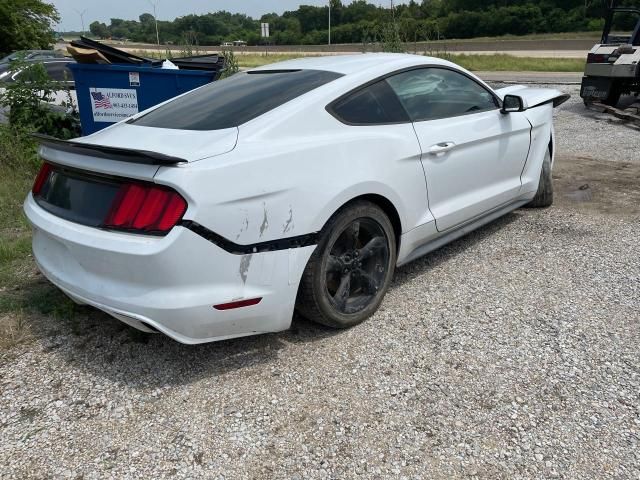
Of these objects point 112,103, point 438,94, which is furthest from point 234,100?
point 112,103

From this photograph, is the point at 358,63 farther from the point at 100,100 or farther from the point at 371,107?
the point at 100,100

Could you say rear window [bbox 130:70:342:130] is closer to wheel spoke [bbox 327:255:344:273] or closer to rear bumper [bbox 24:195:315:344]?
rear bumper [bbox 24:195:315:344]

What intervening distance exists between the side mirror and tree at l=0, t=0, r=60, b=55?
19.5 metres

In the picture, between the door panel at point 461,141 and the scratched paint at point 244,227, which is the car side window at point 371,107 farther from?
the scratched paint at point 244,227

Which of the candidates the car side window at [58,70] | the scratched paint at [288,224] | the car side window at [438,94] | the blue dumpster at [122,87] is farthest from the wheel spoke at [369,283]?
the car side window at [58,70]

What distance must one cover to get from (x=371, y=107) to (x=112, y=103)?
14.3 feet

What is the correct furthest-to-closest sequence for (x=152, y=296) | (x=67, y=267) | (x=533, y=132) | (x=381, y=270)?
(x=533, y=132)
(x=381, y=270)
(x=67, y=267)
(x=152, y=296)

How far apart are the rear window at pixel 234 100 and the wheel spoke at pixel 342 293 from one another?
1020 millimetres

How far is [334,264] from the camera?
3014 mm

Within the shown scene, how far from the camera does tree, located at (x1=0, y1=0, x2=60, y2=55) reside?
18.5 meters

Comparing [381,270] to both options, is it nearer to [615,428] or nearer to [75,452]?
[615,428]

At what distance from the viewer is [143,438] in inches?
93.0

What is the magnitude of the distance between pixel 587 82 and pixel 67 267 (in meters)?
11.2

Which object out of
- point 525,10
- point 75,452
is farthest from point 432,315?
point 525,10
